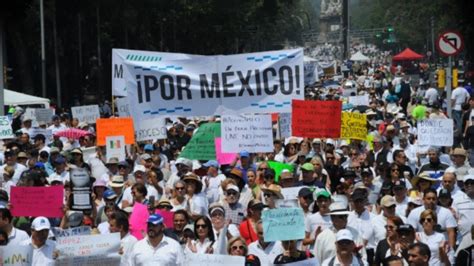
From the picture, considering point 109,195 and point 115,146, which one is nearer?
point 109,195

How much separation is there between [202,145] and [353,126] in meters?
2.90

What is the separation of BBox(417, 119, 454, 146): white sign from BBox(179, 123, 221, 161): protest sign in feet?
9.03

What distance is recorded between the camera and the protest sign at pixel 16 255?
36.0ft

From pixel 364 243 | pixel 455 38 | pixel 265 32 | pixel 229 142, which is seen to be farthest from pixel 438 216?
pixel 265 32

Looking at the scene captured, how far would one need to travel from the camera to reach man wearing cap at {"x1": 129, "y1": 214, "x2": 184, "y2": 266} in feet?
35.2

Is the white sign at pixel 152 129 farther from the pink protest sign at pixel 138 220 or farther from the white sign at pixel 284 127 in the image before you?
the pink protest sign at pixel 138 220

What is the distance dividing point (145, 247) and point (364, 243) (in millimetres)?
2182

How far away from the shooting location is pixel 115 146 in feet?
57.8

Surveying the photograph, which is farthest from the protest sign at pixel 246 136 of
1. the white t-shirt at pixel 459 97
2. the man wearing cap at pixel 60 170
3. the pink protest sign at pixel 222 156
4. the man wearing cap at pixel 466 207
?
the white t-shirt at pixel 459 97

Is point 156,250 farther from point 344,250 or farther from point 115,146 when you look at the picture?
point 115,146

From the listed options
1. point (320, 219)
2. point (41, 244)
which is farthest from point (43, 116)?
point (41, 244)

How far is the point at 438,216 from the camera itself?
12508 millimetres

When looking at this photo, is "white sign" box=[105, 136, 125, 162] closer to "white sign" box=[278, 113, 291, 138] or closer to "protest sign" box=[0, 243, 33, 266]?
"white sign" box=[278, 113, 291, 138]

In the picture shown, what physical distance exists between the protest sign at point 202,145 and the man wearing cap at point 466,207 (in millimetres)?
4705
